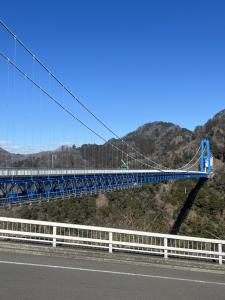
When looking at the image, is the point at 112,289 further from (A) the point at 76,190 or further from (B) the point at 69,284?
(A) the point at 76,190

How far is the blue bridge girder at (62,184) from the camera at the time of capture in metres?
30.9

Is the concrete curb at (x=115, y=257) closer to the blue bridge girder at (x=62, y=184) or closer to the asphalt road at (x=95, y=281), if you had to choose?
the asphalt road at (x=95, y=281)

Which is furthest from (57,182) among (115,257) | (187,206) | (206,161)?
(206,161)

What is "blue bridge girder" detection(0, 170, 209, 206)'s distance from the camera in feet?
101

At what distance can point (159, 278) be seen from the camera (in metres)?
8.84

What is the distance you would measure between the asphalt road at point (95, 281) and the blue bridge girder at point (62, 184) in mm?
20346

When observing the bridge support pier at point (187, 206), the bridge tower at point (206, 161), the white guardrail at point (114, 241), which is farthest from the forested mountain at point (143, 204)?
the white guardrail at point (114, 241)

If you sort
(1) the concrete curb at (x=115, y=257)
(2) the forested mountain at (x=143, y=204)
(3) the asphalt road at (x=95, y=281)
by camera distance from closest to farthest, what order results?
(3) the asphalt road at (x=95, y=281)
(1) the concrete curb at (x=115, y=257)
(2) the forested mountain at (x=143, y=204)

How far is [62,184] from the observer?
4116 centimetres

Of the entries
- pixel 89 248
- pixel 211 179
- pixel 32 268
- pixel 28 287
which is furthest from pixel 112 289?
pixel 211 179

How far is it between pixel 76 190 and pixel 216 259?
32307 millimetres

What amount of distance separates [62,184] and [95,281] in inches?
1313

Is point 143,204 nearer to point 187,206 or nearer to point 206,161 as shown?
point 187,206

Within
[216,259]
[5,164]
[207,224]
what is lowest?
[207,224]
